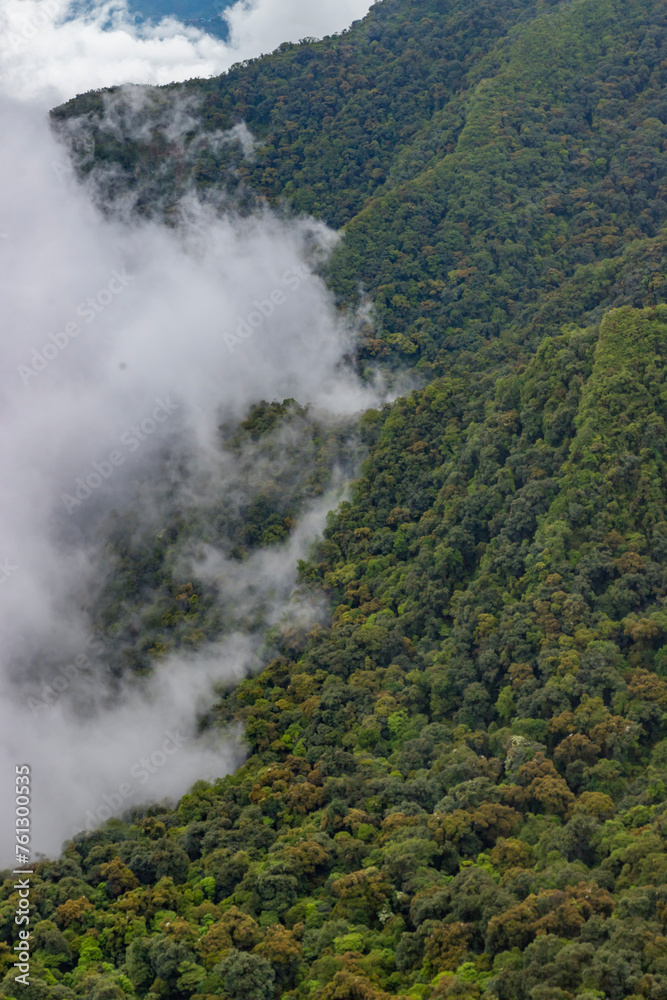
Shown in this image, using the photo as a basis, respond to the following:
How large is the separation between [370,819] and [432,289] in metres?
55.2

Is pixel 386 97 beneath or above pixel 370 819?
above

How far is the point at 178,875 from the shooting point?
55.3 metres

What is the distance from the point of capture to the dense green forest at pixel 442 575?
45.1 metres

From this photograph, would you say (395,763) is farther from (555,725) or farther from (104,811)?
(104,811)

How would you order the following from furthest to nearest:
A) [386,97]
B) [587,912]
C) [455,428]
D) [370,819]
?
[386,97] → [455,428] → [370,819] → [587,912]

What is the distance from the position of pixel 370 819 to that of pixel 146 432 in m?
56.0

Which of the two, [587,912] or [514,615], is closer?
[587,912]

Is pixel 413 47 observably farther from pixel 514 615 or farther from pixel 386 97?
pixel 514 615

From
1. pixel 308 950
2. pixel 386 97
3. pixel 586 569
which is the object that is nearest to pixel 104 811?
pixel 308 950

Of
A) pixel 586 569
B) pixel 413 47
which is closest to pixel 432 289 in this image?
pixel 413 47

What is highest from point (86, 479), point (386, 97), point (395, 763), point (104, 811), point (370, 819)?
point (386, 97)

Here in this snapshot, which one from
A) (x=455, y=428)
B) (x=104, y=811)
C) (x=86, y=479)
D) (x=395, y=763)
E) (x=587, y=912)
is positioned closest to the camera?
(x=587, y=912)

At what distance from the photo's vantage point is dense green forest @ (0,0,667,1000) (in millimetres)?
45094

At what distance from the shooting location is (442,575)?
66.4 m
